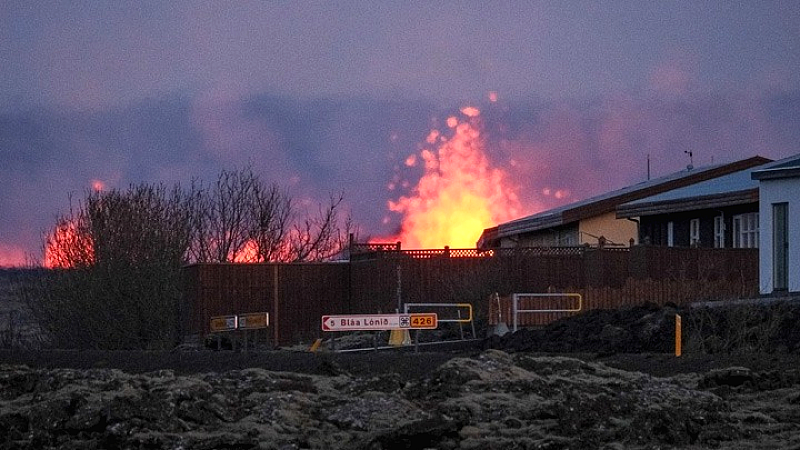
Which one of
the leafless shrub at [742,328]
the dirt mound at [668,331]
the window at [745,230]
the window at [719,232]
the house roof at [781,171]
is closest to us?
the leafless shrub at [742,328]

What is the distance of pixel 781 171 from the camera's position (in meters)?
29.7

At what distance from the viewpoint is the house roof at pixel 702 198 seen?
128ft

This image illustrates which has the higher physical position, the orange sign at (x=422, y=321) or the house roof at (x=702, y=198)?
the house roof at (x=702, y=198)

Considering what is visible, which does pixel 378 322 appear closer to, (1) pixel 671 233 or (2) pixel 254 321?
(2) pixel 254 321

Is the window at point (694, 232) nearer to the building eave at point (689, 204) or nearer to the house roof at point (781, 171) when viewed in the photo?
the building eave at point (689, 204)

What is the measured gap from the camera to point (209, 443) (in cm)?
1282

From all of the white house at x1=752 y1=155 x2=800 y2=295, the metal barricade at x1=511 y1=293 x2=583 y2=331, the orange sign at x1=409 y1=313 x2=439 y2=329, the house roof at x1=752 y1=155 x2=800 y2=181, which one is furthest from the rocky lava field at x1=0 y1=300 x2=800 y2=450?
the metal barricade at x1=511 y1=293 x2=583 y2=331

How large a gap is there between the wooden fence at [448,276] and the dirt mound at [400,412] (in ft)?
73.5

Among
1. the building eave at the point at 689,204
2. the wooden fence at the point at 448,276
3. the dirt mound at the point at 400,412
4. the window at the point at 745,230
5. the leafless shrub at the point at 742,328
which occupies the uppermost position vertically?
the building eave at the point at 689,204

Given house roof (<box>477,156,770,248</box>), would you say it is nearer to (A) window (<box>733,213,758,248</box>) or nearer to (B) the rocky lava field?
(A) window (<box>733,213,758,248</box>)

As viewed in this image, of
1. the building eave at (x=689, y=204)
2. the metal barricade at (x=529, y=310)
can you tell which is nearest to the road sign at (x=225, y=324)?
the metal barricade at (x=529, y=310)

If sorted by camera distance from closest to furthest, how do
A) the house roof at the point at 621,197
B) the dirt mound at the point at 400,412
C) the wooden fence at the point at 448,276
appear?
the dirt mound at the point at 400,412 → the wooden fence at the point at 448,276 → the house roof at the point at 621,197

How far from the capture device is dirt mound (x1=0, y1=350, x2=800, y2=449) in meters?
12.8

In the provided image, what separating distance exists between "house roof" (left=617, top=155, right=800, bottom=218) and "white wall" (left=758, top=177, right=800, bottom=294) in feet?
19.9
